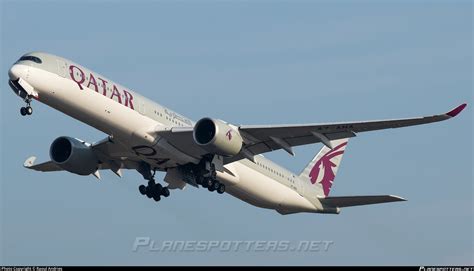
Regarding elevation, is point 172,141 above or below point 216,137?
below

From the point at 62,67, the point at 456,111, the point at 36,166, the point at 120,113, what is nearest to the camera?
the point at 456,111

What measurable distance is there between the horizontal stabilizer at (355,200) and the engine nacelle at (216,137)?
300 inches

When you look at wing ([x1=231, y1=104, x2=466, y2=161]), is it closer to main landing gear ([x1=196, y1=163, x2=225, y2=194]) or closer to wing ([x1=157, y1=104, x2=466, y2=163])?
wing ([x1=157, y1=104, x2=466, y2=163])

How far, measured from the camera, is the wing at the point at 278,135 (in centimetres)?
4597

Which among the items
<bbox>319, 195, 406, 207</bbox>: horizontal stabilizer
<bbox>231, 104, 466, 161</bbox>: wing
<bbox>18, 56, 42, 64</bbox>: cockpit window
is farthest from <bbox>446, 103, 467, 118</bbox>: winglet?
<bbox>18, 56, 42, 64</bbox>: cockpit window

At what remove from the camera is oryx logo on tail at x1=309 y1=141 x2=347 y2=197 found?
188ft

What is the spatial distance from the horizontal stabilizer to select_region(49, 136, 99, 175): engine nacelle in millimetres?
11910

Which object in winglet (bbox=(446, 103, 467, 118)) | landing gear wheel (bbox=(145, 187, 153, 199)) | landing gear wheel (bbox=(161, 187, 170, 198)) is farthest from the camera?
landing gear wheel (bbox=(145, 187, 153, 199))

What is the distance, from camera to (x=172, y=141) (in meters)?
48.0

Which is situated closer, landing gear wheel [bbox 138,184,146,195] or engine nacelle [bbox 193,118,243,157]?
engine nacelle [bbox 193,118,243,157]

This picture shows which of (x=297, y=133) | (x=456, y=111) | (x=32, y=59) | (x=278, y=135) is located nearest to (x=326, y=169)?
(x=278, y=135)

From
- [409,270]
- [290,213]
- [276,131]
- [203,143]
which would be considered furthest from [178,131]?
[409,270]

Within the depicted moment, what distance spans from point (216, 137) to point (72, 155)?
814cm

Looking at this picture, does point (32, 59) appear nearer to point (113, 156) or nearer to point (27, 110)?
point (27, 110)
